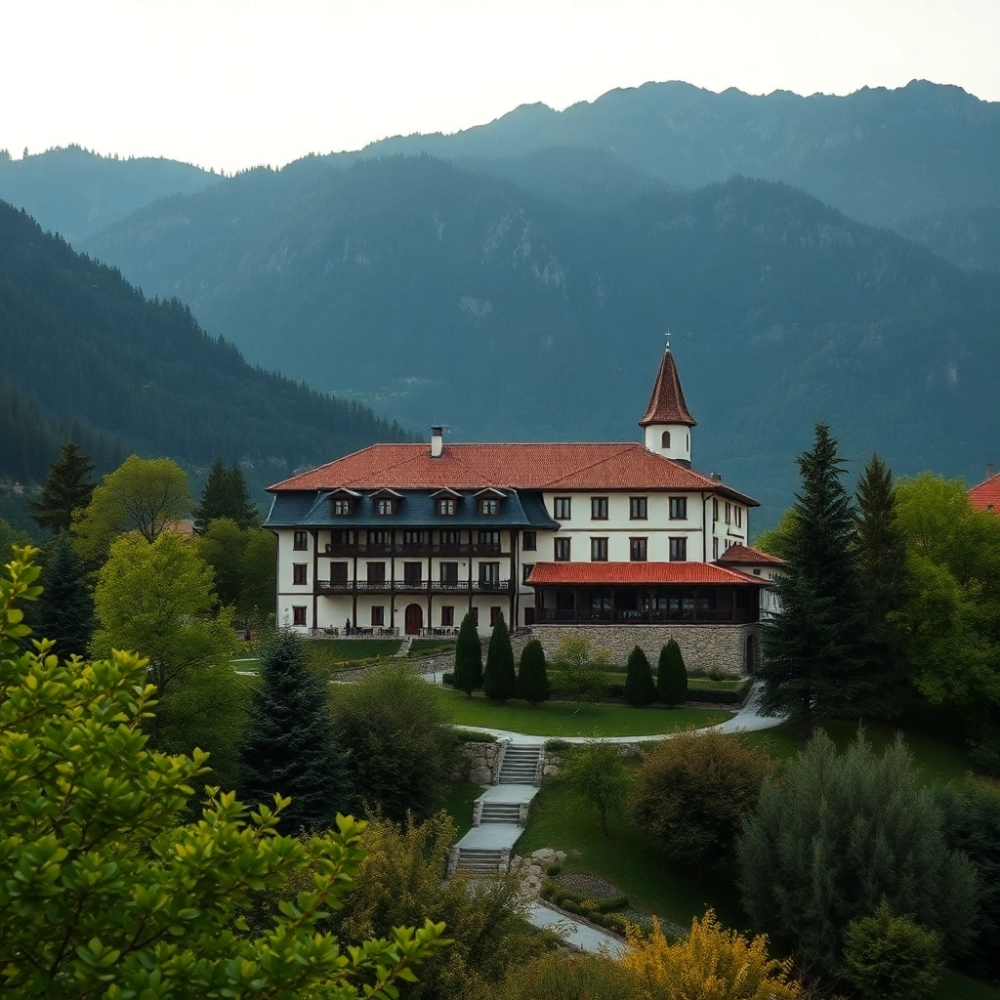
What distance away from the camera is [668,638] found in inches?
2344

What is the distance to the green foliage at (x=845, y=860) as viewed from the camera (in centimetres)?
3312

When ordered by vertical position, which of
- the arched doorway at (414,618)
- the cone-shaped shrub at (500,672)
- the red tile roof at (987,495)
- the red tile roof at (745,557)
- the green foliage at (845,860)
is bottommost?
the green foliage at (845,860)

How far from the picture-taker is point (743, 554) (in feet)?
221

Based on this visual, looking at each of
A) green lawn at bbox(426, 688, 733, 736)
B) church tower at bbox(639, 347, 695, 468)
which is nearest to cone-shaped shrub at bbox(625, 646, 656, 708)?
green lawn at bbox(426, 688, 733, 736)

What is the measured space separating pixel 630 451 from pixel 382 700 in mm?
29554

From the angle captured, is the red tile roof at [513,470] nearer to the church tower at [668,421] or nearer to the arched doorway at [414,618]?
the church tower at [668,421]

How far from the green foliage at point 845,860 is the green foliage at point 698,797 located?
225 cm

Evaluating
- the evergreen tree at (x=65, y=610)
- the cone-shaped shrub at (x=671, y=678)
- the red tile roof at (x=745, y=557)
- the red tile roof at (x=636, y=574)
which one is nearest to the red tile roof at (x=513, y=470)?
the red tile roof at (x=745, y=557)

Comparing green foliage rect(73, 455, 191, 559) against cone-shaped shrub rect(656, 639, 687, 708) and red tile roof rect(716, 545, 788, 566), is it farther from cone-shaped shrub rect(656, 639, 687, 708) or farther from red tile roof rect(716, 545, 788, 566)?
cone-shaped shrub rect(656, 639, 687, 708)

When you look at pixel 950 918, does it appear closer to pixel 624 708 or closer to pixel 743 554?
pixel 624 708

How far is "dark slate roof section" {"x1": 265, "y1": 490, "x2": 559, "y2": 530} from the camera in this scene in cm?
6494

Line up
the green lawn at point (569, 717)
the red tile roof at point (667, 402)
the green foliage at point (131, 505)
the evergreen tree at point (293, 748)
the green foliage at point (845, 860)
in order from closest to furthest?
the green foliage at point (845, 860) < the evergreen tree at point (293, 748) < the green lawn at point (569, 717) < the red tile roof at point (667, 402) < the green foliage at point (131, 505)

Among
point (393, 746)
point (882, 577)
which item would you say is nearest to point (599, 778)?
point (393, 746)

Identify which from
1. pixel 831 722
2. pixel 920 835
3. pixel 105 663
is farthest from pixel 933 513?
pixel 105 663
